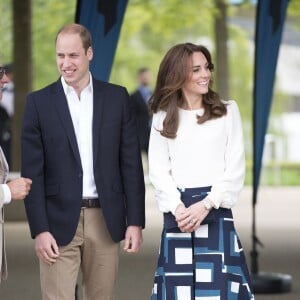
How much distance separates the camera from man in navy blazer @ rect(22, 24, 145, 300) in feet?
20.0

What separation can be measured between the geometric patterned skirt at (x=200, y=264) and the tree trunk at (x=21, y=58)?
997cm

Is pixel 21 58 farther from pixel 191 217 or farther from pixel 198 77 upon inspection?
pixel 191 217

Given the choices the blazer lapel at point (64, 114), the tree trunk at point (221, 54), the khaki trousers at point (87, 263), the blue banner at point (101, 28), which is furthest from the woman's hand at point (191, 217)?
the tree trunk at point (221, 54)

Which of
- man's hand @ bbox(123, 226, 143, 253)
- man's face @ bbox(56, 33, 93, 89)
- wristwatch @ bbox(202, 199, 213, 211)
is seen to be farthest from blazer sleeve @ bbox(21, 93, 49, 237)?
wristwatch @ bbox(202, 199, 213, 211)

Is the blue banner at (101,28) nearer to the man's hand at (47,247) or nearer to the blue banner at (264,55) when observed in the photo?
A: the blue banner at (264,55)

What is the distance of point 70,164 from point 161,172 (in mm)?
458

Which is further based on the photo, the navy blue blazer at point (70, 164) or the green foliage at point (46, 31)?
the green foliage at point (46, 31)

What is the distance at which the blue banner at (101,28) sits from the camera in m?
8.92

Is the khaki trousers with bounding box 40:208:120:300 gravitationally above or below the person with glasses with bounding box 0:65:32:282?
below

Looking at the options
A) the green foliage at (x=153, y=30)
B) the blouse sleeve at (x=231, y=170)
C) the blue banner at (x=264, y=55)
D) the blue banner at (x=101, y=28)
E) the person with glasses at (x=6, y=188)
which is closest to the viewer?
the person with glasses at (x=6, y=188)

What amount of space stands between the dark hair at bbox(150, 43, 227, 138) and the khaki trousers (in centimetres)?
57

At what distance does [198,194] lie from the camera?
6.18 metres

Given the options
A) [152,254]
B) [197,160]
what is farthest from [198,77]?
[152,254]

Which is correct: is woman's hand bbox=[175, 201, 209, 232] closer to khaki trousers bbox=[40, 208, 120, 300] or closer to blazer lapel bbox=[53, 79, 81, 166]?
khaki trousers bbox=[40, 208, 120, 300]
